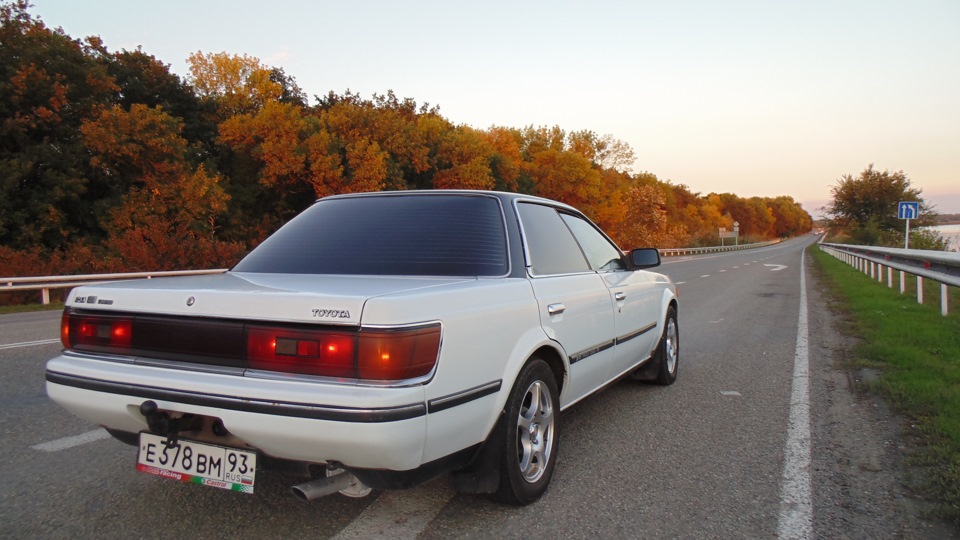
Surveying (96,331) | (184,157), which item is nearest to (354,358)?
(96,331)

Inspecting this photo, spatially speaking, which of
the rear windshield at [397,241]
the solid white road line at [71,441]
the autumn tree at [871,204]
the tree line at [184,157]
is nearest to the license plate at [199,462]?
the rear windshield at [397,241]

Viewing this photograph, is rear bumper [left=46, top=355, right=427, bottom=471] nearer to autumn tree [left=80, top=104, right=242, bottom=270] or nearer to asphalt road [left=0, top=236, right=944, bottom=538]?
asphalt road [left=0, top=236, right=944, bottom=538]

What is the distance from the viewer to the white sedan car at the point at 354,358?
2.44 m

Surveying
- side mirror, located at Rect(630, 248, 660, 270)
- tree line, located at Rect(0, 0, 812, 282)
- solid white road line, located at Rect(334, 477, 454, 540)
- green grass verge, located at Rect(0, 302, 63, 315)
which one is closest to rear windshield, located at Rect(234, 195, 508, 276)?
solid white road line, located at Rect(334, 477, 454, 540)

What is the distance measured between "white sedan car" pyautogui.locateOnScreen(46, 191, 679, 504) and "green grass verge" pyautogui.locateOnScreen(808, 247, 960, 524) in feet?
6.57

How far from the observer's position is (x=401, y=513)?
3.13 meters

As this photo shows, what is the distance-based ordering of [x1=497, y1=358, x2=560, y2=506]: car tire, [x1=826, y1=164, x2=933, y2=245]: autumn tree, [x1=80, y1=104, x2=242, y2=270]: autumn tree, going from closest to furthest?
1. [x1=497, y1=358, x2=560, y2=506]: car tire
2. [x1=80, y1=104, x2=242, y2=270]: autumn tree
3. [x1=826, y1=164, x2=933, y2=245]: autumn tree

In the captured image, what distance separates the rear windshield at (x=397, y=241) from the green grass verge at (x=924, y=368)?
101 inches

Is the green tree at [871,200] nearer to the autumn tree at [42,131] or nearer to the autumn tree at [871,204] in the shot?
the autumn tree at [871,204]

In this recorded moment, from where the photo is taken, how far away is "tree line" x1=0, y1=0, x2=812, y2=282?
23.7 meters

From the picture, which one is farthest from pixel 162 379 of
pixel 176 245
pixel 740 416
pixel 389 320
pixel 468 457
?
pixel 176 245

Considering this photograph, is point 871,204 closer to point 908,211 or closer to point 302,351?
point 908,211

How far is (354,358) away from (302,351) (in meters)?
0.22

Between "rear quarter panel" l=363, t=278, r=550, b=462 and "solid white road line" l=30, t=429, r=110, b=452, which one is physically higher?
"rear quarter panel" l=363, t=278, r=550, b=462
